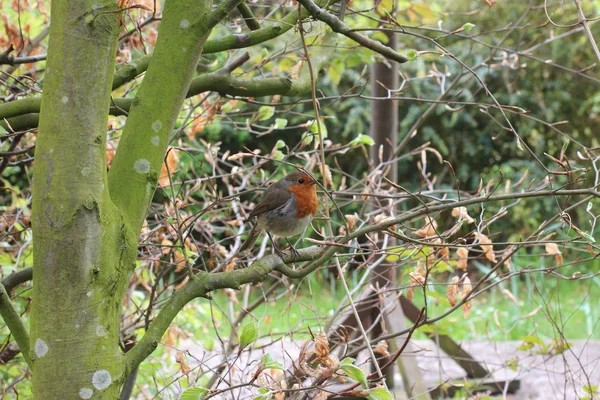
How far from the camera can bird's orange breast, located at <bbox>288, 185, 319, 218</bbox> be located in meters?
3.07

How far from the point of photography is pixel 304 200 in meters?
3.07

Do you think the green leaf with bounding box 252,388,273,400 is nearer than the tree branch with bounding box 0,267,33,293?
Yes

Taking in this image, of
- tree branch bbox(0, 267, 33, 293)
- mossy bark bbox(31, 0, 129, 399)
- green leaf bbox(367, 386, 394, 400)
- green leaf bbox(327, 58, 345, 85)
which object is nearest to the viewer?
mossy bark bbox(31, 0, 129, 399)

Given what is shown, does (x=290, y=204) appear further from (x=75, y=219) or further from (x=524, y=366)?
(x=524, y=366)

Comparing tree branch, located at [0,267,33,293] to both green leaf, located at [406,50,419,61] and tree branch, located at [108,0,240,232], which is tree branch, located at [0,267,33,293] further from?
green leaf, located at [406,50,419,61]

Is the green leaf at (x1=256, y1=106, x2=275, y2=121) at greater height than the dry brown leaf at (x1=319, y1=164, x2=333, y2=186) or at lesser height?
greater

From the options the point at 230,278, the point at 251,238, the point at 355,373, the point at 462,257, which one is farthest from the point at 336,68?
the point at 355,373

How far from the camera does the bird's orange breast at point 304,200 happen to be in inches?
121

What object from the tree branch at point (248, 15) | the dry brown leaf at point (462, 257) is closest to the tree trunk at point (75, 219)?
the tree branch at point (248, 15)

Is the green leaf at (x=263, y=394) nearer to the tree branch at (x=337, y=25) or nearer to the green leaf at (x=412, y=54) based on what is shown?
the tree branch at (x=337, y=25)

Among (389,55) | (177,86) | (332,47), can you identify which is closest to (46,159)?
(177,86)

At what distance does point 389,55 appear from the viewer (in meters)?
1.91

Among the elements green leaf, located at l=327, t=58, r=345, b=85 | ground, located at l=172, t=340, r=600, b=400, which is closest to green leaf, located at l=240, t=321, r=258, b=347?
green leaf, located at l=327, t=58, r=345, b=85

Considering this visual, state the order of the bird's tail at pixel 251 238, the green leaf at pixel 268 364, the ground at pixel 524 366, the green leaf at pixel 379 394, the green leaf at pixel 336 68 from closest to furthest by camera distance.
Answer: the green leaf at pixel 379 394
the green leaf at pixel 268 364
the bird's tail at pixel 251 238
the green leaf at pixel 336 68
the ground at pixel 524 366
